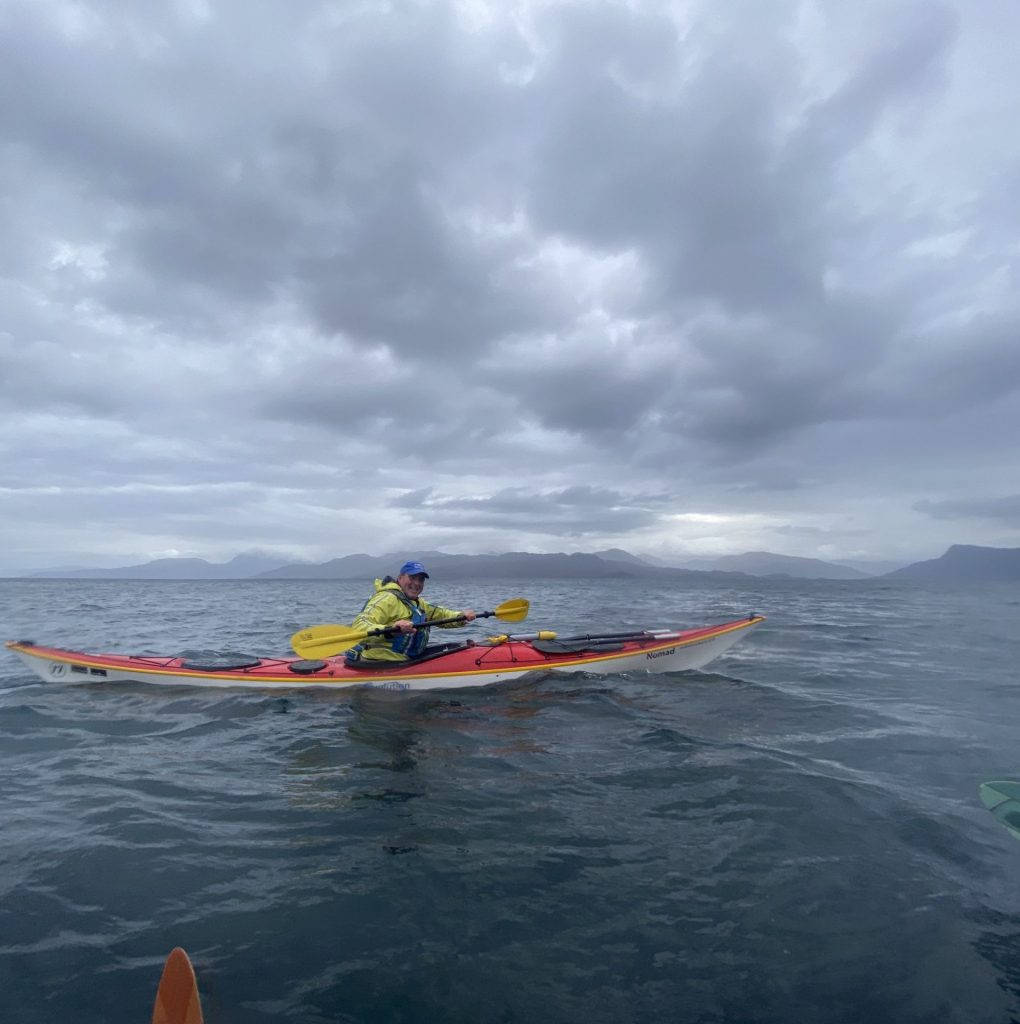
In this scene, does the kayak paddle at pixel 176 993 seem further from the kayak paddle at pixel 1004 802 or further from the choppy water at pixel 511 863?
the kayak paddle at pixel 1004 802

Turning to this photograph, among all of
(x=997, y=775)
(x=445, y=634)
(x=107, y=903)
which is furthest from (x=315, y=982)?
(x=445, y=634)

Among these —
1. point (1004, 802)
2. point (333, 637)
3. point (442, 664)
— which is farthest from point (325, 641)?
point (1004, 802)

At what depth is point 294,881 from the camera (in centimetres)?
468

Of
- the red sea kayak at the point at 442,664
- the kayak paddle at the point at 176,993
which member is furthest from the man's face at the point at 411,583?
the kayak paddle at the point at 176,993

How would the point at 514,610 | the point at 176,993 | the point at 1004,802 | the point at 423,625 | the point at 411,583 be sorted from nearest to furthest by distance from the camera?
the point at 176,993
the point at 1004,802
the point at 423,625
the point at 411,583
the point at 514,610

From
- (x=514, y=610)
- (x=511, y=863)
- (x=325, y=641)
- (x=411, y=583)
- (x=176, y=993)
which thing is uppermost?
(x=411, y=583)

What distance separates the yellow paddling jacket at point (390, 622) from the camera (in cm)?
1089

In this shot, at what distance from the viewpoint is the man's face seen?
11.1m

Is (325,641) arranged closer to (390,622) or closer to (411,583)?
(390,622)

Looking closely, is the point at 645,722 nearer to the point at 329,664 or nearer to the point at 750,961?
the point at 750,961

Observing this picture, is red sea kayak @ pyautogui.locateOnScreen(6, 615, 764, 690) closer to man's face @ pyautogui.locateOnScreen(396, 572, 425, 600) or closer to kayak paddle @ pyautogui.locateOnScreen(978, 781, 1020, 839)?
man's face @ pyautogui.locateOnScreen(396, 572, 425, 600)

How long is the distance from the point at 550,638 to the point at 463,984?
27.1ft

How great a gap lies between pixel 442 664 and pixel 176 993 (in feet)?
27.2

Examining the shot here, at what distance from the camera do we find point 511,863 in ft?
16.2
